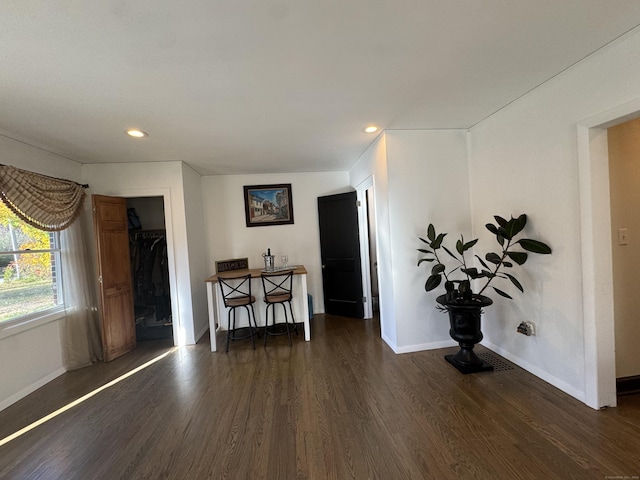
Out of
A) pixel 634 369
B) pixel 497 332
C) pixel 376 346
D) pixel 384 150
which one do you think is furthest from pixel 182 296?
pixel 634 369

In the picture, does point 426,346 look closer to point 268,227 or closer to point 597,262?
point 597,262

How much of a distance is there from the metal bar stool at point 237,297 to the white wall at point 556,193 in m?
2.90

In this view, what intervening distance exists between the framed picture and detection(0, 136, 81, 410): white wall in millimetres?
2361

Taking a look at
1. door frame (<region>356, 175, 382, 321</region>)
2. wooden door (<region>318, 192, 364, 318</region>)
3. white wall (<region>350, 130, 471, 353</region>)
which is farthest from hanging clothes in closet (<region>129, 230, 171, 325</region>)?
white wall (<region>350, 130, 471, 353</region>)

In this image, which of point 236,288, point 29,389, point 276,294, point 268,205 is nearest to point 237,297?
point 236,288

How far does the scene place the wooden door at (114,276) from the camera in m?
3.22

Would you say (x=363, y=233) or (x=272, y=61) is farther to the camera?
(x=363, y=233)

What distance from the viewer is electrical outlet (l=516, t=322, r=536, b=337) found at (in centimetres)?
241

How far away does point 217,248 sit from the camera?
15.0 feet

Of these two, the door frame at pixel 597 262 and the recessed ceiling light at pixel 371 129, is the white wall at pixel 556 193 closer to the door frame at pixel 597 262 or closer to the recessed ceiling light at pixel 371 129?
the door frame at pixel 597 262

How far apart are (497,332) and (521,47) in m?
2.57

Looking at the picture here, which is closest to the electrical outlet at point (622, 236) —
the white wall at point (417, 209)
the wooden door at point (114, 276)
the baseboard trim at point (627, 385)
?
the baseboard trim at point (627, 385)

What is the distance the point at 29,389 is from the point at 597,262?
5.00 meters

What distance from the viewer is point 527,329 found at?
2430mm
